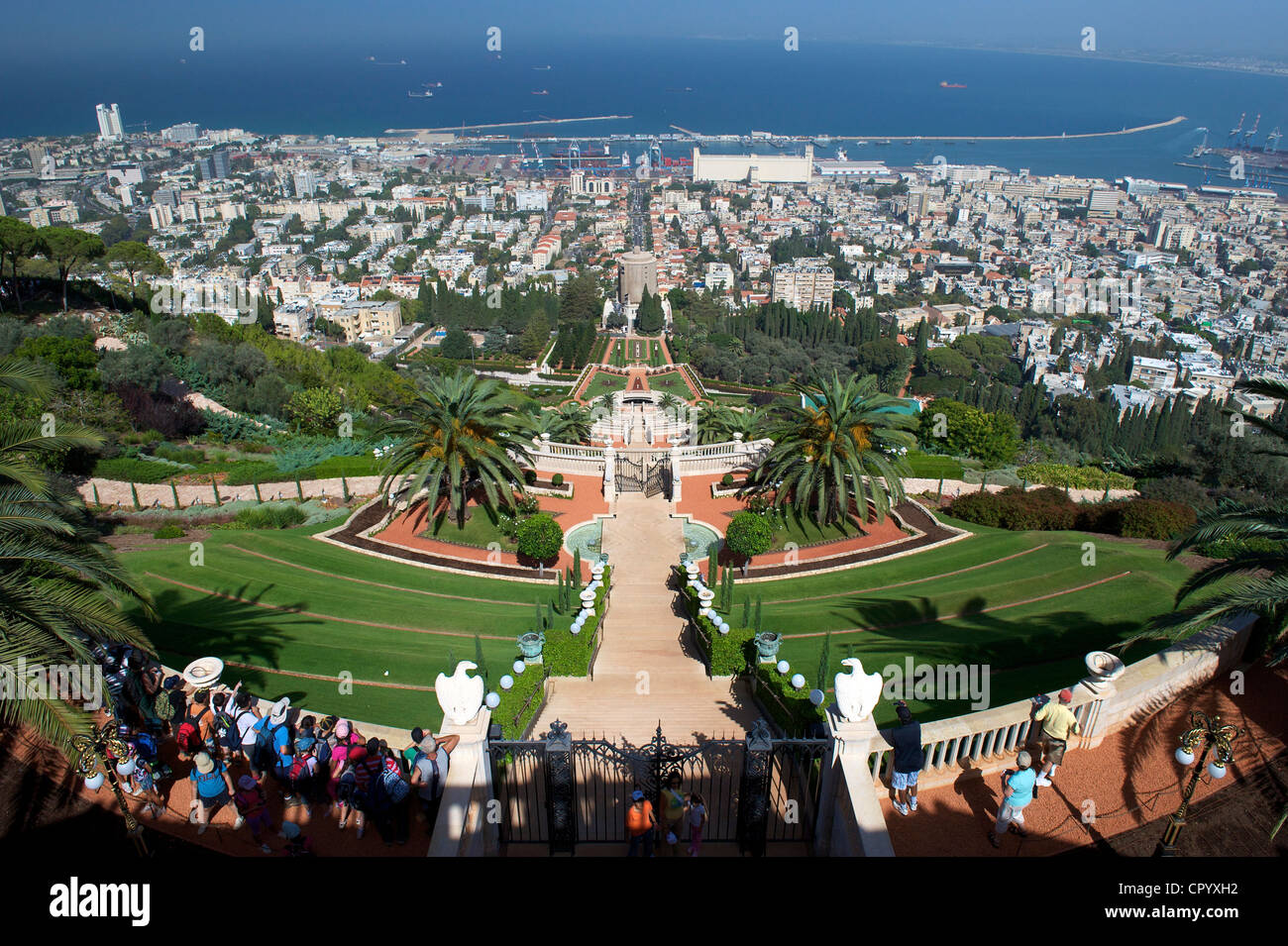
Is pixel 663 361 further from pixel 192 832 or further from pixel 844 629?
pixel 192 832

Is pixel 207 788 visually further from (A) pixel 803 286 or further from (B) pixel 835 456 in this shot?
(A) pixel 803 286

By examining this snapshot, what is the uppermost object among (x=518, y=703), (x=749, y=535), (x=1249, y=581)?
(x=1249, y=581)

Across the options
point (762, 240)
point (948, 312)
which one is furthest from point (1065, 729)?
point (762, 240)

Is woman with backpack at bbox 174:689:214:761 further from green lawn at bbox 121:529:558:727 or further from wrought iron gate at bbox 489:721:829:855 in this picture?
wrought iron gate at bbox 489:721:829:855

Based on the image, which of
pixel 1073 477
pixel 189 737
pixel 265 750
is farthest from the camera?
pixel 1073 477

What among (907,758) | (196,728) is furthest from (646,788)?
(196,728)

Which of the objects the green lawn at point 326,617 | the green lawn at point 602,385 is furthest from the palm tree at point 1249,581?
the green lawn at point 602,385
